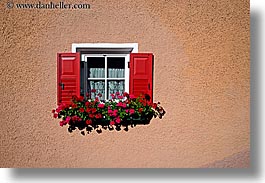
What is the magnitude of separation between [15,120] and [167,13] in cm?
271

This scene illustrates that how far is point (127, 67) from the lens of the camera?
5.95 metres

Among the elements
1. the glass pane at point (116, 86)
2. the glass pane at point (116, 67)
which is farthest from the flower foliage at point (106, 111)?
the glass pane at point (116, 67)

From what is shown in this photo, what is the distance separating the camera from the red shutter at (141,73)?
19.0 ft

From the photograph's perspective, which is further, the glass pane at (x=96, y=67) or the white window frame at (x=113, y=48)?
the glass pane at (x=96, y=67)

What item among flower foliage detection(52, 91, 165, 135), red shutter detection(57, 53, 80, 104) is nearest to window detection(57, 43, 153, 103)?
red shutter detection(57, 53, 80, 104)

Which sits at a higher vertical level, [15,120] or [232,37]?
[232,37]

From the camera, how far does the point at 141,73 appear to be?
5.81 metres

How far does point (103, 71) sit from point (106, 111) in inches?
24.3

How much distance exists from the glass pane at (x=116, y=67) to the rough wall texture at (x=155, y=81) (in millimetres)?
291

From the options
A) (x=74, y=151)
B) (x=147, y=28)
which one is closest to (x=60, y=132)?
(x=74, y=151)

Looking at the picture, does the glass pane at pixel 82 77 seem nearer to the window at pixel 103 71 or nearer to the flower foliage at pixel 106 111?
the window at pixel 103 71

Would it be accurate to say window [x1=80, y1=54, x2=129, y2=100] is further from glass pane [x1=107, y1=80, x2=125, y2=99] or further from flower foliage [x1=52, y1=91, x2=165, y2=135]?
flower foliage [x1=52, y1=91, x2=165, y2=135]

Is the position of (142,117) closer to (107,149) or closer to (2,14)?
(107,149)

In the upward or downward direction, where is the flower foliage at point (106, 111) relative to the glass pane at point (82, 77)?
downward
